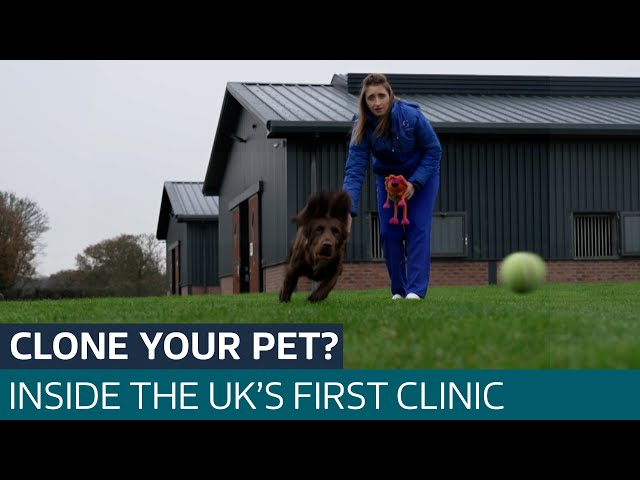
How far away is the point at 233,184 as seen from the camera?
27.7 meters

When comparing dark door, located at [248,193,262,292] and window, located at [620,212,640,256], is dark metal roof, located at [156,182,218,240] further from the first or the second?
window, located at [620,212,640,256]

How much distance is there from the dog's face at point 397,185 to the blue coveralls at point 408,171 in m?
0.12

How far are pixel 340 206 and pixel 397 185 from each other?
0.98 meters

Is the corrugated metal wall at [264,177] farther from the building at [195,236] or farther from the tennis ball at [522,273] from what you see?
the tennis ball at [522,273]

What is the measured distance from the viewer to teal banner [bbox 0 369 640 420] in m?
3.20

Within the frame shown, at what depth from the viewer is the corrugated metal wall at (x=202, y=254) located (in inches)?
1422

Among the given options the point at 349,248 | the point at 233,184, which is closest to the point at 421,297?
the point at 349,248

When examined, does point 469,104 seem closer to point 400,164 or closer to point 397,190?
point 400,164

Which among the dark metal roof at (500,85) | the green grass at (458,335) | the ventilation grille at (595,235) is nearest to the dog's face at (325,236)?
the green grass at (458,335)

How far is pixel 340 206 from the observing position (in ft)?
24.5

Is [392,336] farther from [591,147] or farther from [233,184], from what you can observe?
[233,184]

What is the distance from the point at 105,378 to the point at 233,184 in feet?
80.6

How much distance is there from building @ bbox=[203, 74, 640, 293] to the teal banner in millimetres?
16040

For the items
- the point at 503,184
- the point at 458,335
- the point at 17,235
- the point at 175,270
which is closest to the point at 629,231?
the point at 503,184
